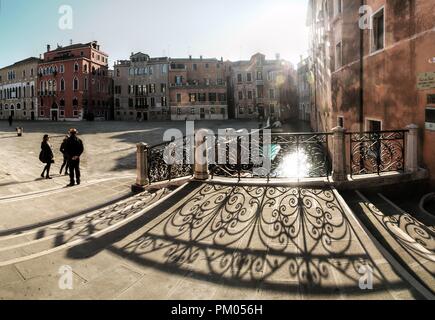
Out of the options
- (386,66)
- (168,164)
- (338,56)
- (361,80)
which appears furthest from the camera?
(338,56)

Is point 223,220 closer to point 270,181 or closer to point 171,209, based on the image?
point 171,209

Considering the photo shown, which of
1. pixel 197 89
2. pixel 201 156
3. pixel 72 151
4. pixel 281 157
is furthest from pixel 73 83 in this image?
pixel 201 156

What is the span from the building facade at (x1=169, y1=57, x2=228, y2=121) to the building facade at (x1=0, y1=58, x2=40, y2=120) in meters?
29.0

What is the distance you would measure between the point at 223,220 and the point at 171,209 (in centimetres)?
129

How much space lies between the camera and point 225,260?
13.4 ft

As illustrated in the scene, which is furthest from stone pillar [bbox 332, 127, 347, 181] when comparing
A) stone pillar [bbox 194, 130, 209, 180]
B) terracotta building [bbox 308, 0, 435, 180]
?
stone pillar [bbox 194, 130, 209, 180]

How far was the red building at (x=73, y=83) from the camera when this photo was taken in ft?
183

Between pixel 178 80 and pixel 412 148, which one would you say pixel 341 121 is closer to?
pixel 412 148

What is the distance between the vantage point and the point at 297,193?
21.5ft

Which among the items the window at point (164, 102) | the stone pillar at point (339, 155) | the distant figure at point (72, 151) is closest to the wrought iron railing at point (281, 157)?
the stone pillar at point (339, 155)

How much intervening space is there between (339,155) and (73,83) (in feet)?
195

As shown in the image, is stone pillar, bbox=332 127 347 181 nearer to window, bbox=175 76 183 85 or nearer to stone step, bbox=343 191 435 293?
stone step, bbox=343 191 435 293
